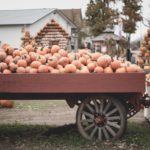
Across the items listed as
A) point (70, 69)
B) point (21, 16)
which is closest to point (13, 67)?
point (70, 69)

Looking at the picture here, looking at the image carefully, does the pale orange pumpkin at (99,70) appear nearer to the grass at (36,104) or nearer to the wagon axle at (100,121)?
the wagon axle at (100,121)

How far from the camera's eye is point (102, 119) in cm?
762

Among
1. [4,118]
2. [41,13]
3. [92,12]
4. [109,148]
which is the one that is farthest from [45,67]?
[92,12]

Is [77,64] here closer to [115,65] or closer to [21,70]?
[115,65]

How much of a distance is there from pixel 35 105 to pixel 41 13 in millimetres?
45193

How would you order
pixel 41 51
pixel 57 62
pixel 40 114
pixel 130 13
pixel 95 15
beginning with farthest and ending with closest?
pixel 95 15 < pixel 130 13 < pixel 40 114 < pixel 41 51 < pixel 57 62

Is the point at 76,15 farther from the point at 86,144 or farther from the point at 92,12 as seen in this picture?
→ the point at 86,144

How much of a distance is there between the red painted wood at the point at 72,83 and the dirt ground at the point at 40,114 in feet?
8.14

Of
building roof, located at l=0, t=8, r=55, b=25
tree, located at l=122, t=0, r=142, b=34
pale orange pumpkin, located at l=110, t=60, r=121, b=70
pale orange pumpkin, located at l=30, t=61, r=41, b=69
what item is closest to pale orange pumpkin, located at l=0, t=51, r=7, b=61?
pale orange pumpkin, located at l=30, t=61, r=41, b=69

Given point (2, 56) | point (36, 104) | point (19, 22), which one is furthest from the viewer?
point (19, 22)

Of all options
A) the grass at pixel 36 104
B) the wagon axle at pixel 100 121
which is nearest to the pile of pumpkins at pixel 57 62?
the wagon axle at pixel 100 121

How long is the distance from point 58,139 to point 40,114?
383 centimetres

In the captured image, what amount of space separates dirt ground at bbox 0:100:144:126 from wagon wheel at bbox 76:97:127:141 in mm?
2214

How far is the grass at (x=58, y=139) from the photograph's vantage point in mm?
7281
